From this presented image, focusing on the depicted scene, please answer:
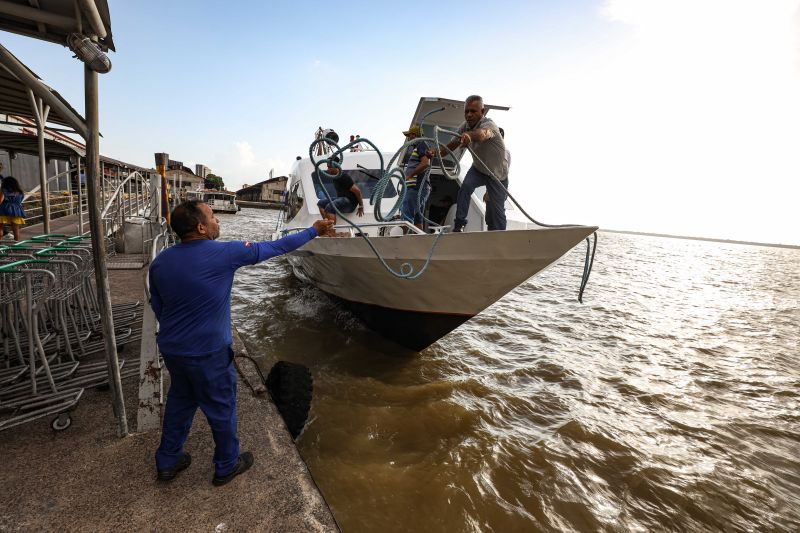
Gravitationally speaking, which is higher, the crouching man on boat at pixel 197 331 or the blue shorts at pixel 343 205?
the blue shorts at pixel 343 205

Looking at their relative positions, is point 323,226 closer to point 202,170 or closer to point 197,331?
point 197,331

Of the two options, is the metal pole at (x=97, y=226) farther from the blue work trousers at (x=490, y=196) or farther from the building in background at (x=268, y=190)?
the building in background at (x=268, y=190)

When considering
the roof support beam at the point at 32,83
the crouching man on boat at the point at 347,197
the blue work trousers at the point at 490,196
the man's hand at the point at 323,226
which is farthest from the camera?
the crouching man on boat at the point at 347,197

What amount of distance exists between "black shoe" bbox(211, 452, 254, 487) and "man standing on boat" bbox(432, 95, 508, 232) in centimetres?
332

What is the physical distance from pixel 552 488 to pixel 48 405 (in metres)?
4.05

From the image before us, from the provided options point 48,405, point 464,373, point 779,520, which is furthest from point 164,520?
point 779,520

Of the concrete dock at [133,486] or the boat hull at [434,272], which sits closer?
the concrete dock at [133,486]

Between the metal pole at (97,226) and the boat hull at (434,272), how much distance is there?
245 cm

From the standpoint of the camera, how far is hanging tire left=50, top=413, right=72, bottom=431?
2336 millimetres

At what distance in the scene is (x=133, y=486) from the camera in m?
1.98

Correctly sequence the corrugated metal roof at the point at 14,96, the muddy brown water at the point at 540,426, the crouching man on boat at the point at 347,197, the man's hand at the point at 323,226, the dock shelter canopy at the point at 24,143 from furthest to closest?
the dock shelter canopy at the point at 24,143, the crouching man on boat at the point at 347,197, the corrugated metal roof at the point at 14,96, the muddy brown water at the point at 540,426, the man's hand at the point at 323,226

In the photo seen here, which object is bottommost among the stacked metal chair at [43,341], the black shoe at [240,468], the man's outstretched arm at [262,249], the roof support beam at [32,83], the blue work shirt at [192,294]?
the black shoe at [240,468]

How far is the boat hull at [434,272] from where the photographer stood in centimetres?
346

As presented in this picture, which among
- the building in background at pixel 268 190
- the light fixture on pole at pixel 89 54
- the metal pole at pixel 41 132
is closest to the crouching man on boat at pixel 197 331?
the light fixture on pole at pixel 89 54
